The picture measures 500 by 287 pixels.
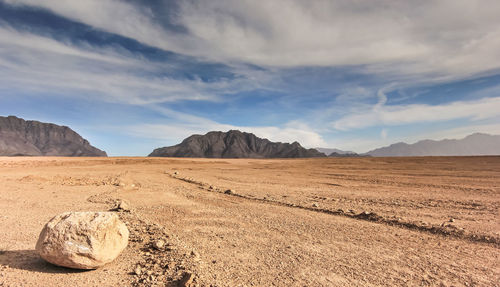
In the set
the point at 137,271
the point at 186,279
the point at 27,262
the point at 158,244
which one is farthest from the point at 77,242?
the point at 186,279

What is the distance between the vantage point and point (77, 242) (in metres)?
4.46

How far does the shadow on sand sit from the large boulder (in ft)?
0.71

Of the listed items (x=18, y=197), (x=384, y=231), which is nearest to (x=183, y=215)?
(x=384, y=231)

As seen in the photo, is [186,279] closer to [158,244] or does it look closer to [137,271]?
[137,271]

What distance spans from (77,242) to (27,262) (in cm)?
154

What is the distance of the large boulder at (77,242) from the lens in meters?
4.46

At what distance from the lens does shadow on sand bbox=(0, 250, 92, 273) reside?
469 centimetres

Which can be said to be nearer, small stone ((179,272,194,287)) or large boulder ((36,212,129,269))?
small stone ((179,272,194,287))

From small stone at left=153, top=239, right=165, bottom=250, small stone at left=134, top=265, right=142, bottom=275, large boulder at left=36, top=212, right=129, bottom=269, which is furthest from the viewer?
small stone at left=153, top=239, right=165, bottom=250

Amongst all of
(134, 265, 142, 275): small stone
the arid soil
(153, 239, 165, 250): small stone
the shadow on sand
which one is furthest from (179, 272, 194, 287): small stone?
the shadow on sand

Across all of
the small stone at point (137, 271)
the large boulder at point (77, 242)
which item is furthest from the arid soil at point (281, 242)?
the large boulder at point (77, 242)

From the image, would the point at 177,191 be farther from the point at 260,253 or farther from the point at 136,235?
the point at 260,253

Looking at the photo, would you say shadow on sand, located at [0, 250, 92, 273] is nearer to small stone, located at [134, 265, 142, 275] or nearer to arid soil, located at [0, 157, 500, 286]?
arid soil, located at [0, 157, 500, 286]

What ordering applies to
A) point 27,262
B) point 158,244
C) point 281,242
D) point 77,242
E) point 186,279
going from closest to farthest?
point 186,279 → point 77,242 → point 27,262 → point 158,244 → point 281,242
